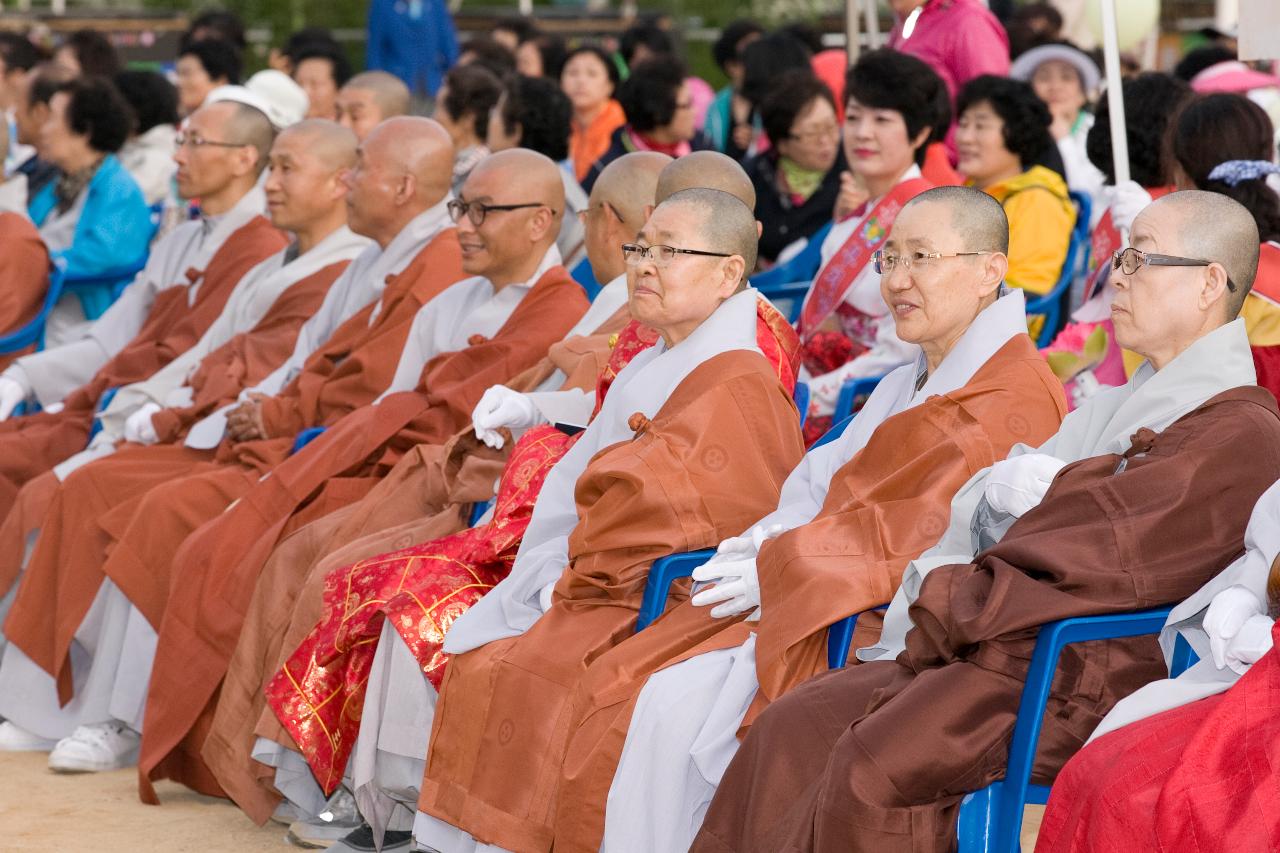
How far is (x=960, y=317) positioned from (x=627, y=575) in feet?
2.89

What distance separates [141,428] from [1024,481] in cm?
368

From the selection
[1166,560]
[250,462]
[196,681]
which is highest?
[1166,560]

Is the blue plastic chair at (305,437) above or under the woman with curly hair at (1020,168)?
under

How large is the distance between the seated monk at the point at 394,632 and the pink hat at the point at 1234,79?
3.48m

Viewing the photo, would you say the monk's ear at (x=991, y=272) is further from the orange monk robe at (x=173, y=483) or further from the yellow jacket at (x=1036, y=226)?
the orange monk robe at (x=173, y=483)

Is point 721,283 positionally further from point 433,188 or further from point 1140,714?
point 433,188

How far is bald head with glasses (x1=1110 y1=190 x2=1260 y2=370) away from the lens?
3506 millimetres

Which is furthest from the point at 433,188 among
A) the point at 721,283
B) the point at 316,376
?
the point at 721,283

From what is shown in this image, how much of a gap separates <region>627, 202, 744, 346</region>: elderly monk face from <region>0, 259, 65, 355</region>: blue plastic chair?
380 centimetres

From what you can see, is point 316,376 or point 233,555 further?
point 316,376

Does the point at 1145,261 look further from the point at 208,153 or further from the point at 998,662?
the point at 208,153

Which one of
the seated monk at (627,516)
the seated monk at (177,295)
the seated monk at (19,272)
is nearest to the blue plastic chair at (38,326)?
the seated monk at (19,272)

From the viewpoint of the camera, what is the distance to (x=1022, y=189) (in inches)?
237

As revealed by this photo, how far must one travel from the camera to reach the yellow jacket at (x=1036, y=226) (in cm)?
584
